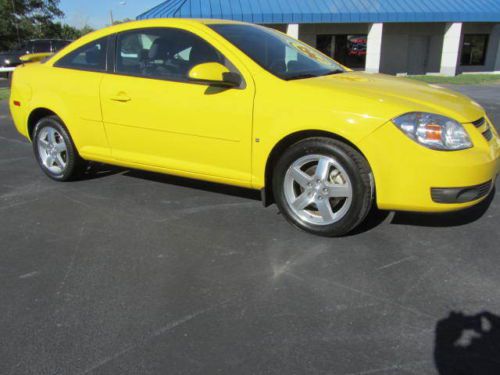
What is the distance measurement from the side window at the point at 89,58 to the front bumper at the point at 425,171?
266 cm

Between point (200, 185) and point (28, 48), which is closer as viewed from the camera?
point (200, 185)

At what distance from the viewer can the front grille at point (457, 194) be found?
3.22 metres

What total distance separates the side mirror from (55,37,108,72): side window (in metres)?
1.32

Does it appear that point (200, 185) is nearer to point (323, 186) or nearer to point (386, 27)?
point (323, 186)

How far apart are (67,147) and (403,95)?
3315mm

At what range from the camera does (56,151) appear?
5.03 meters

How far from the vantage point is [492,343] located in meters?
2.37

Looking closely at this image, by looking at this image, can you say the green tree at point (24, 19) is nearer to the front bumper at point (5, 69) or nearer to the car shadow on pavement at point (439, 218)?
the front bumper at point (5, 69)

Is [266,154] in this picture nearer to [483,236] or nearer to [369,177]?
[369,177]

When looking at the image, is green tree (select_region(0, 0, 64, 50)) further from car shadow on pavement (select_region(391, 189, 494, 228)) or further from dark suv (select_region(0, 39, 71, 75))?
car shadow on pavement (select_region(391, 189, 494, 228))

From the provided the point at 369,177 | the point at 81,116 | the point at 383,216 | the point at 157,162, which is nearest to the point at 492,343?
the point at 369,177

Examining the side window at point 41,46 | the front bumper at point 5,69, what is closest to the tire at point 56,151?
the front bumper at point 5,69

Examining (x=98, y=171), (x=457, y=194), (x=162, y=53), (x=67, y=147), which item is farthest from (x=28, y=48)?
(x=457, y=194)

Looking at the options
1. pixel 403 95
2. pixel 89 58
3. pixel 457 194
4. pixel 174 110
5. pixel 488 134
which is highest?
pixel 89 58
